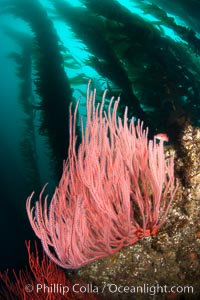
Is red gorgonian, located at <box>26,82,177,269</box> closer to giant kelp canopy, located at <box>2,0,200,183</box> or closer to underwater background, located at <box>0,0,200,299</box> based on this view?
underwater background, located at <box>0,0,200,299</box>

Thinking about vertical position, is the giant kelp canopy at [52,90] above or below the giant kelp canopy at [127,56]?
below

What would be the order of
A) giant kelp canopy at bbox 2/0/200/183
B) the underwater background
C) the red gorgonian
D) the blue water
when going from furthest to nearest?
giant kelp canopy at bbox 2/0/200/183, the blue water, the underwater background, the red gorgonian

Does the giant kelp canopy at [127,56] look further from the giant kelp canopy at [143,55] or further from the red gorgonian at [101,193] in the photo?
the red gorgonian at [101,193]

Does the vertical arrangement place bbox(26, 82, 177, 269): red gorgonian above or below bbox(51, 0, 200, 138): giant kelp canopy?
below

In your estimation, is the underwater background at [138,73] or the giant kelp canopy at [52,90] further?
the giant kelp canopy at [52,90]

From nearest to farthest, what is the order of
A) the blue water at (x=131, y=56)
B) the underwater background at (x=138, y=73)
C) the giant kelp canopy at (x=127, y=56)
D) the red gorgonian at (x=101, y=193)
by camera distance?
1. the red gorgonian at (x=101, y=193)
2. the underwater background at (x=138, y=73)
3. the blue water at (x=131, y=56)
4. the giant kelp canopy at (x=127, y=56)

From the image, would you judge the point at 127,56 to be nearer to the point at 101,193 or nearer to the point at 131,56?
the point at 131,56

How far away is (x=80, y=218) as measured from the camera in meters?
2.05

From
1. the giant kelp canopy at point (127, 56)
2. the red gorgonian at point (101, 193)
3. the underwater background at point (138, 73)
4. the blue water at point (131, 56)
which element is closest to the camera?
the red gorgonian at point (101, 193)

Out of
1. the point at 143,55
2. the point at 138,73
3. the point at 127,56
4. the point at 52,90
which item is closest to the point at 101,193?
the point at 138,73

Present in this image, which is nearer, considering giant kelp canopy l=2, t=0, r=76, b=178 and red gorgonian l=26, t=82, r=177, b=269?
red gorgonian l=26, t=82, r=177, b=269

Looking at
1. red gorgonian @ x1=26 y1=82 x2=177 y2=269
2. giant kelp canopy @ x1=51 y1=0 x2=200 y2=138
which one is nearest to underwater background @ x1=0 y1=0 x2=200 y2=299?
giant kelp canopy @ x1=51 y1=0 x2=200 y2=138

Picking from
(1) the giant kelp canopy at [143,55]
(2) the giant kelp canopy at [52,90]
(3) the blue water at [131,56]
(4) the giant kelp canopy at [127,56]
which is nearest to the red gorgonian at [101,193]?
(3) the blue water at [131,56]

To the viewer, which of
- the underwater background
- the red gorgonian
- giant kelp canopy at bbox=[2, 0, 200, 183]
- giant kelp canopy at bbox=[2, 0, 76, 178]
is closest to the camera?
the red gorgonian
